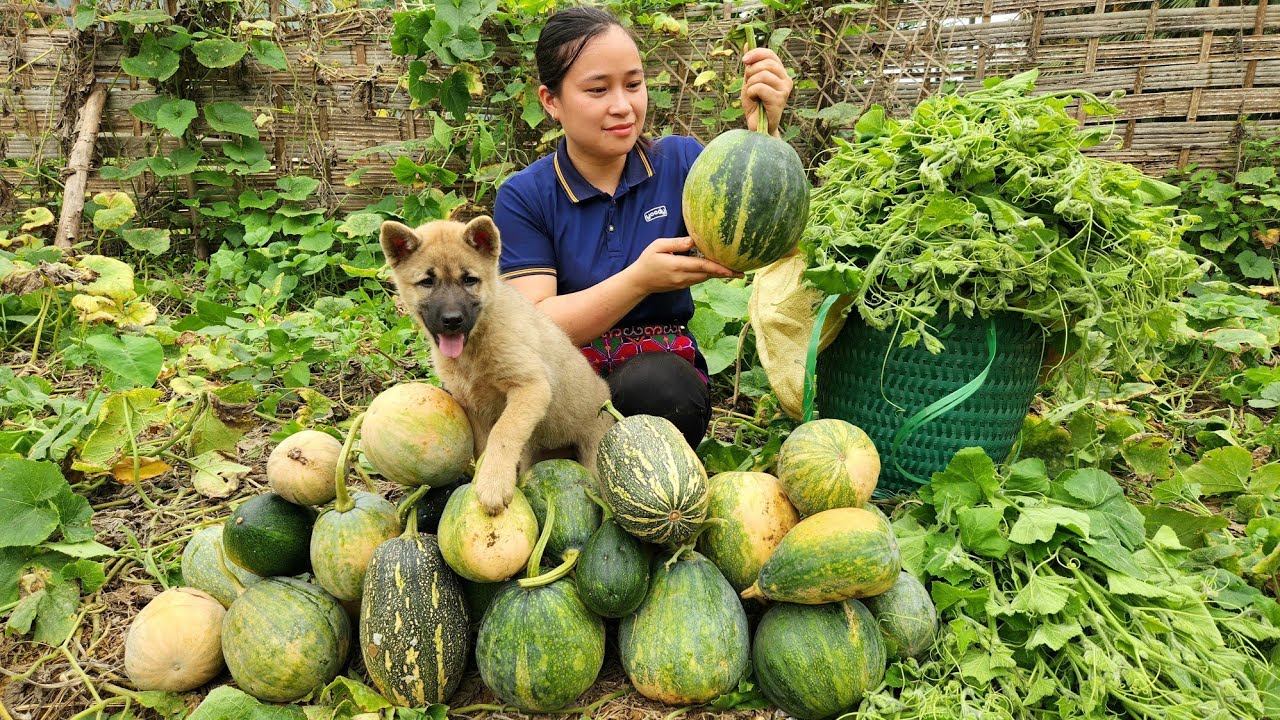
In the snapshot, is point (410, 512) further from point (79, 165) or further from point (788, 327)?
point (79, 165)

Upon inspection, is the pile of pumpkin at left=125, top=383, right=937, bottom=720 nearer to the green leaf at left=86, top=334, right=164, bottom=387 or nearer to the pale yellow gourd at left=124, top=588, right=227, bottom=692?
the pale yellow gourd at left=124, top=588, right=227, bottom=692

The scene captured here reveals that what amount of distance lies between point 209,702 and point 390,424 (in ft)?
3.36

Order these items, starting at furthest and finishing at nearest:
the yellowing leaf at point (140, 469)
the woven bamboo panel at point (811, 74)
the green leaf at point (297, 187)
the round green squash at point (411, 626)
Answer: the green leaf at point (297, 187), the woven bamboo panel at point (811, 74), the yellowing leaf at point (140, 469), the round green squash at point (411, 626)

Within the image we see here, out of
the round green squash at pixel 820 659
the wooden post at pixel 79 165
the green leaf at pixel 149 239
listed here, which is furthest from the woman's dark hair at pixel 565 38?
the wooden post at pixel 79 165

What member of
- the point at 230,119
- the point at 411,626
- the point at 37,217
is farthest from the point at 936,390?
the point at 37,217

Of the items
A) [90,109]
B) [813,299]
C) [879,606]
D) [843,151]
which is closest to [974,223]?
[813,299]

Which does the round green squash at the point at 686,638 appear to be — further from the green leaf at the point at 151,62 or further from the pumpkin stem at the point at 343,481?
the green leaf at the point at 151,62

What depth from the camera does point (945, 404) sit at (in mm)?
3029

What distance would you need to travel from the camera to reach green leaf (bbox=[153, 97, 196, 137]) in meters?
6.87

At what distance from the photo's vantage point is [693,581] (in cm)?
257

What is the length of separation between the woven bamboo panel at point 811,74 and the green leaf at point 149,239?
0.65 meters

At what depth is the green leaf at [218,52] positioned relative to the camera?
269 inches

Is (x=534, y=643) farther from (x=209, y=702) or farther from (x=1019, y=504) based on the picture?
(x=1019, y=504)

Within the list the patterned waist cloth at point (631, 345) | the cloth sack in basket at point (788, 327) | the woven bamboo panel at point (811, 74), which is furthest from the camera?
the woven bamboo panel at point (811, 74)
